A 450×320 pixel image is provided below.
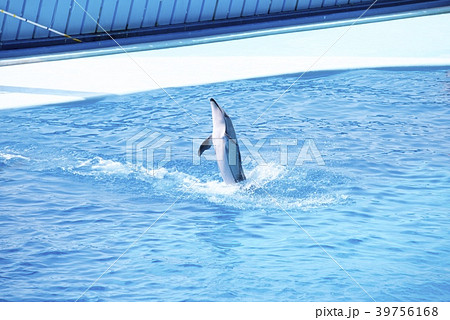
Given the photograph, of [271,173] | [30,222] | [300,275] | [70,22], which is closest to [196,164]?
[271,173]

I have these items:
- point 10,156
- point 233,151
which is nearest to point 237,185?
point 233,151

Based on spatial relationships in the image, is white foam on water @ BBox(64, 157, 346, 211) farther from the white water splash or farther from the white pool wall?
the white pool wall

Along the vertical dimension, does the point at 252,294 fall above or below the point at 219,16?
below

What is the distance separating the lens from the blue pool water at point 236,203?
5609mm

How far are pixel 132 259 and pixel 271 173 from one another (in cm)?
234

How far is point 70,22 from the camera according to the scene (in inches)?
548

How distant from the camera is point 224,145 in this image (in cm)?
702

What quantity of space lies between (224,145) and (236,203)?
22.1 inches

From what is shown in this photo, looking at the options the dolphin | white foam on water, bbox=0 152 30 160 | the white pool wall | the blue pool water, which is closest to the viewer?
the blue pool water

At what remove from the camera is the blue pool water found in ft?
18.4

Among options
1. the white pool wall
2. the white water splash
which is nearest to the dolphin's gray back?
the white water splash

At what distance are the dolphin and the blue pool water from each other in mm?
255

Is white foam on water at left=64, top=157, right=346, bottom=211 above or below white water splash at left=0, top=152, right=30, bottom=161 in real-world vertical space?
below
